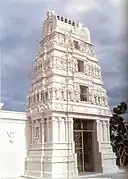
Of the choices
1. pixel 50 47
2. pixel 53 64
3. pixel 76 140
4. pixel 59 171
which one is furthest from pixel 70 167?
pixel 50 47

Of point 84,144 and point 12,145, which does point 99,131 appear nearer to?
point 84,144

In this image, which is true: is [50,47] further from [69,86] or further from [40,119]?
[40,119]

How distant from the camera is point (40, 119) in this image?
3.36m

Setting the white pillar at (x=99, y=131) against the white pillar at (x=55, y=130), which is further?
the white pillar at (x=99, y=131)

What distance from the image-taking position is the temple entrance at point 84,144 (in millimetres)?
3401

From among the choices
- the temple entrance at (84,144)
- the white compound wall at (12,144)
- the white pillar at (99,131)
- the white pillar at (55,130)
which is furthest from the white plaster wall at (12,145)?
the white pillar at (99,131)

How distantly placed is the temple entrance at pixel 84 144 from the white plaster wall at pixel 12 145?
662 mm

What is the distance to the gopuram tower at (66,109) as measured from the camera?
10.4 ft

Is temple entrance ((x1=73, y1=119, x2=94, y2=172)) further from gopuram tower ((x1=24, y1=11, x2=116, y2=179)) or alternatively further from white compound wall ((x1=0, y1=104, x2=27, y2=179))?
white compound wall ((x1=0, y1=104, x2=27, y2=179))

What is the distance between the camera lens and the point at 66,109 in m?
3.31

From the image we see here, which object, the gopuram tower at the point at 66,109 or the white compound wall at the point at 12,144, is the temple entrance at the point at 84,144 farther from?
the white compound wall at the point at 12,144

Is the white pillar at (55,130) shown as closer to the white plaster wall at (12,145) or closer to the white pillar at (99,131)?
the white plaster wall at (12,145)

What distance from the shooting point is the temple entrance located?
3401mm

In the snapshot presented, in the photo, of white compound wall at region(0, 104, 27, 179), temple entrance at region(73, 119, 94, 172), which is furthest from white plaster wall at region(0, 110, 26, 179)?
temple entrance at region(73, 119, 94, 172)
